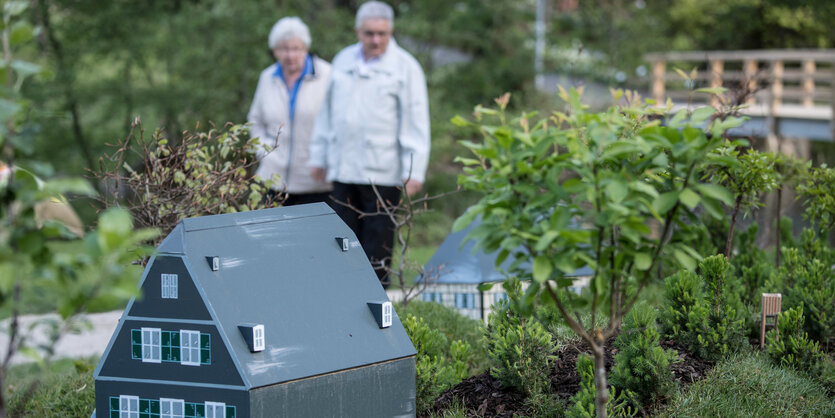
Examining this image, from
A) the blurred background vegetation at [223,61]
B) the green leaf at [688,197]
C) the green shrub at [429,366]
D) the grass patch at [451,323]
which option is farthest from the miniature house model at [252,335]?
the blurred background vegetation at [223,61]

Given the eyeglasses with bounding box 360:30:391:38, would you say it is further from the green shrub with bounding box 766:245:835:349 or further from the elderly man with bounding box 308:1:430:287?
the green shrub with bounding box 766:245:835:349

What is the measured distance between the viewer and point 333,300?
149 inches

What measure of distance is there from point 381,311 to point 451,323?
6.85 ft

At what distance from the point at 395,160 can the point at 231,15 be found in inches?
421

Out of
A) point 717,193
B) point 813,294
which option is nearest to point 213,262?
point 717,193

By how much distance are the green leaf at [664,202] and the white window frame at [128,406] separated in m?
2.20

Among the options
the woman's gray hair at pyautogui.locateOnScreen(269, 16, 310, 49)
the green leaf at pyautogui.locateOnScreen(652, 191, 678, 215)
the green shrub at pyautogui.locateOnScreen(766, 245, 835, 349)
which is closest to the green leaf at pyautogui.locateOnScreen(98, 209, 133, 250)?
the green leaf at pyautogui.locateOnScreen(652, 191, 678, 215)

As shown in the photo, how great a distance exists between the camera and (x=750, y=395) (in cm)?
434

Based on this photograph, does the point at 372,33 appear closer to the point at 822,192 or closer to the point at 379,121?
the point at 379,121

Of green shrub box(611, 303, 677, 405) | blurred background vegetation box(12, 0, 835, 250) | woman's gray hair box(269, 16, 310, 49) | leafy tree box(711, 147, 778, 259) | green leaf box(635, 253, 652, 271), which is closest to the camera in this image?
green leaf box(635, 253, 652, 271)

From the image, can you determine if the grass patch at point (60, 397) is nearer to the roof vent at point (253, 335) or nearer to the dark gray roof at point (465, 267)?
the roof vent at point (253, 335)

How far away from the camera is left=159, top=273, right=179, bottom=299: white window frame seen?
3.46 m

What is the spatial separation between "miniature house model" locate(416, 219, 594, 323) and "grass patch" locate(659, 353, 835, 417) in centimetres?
166

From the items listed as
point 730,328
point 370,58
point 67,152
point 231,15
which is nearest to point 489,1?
point 231,15
